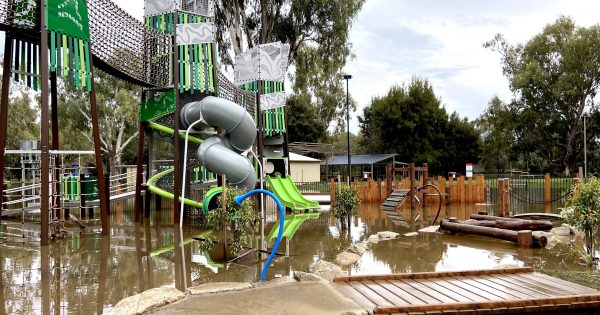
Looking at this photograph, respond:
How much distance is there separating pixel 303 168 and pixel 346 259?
1094 inches

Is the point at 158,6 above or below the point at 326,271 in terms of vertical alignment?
above

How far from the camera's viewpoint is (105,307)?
5230 mm

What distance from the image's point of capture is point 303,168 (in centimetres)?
3594

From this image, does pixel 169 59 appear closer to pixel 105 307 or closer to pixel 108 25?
pixel 108 25

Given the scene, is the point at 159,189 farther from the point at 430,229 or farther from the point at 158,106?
the point at 430,229

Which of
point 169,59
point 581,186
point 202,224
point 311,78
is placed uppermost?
point 311,78

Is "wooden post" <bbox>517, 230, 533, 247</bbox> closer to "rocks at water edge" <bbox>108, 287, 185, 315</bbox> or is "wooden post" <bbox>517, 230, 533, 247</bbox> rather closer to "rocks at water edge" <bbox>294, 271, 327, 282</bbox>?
"rocks at water edge" <bbox>294, 271, 327, 282</bbox>

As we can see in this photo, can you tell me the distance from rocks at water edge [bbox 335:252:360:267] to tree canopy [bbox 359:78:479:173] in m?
33.6

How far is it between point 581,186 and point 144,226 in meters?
10.4

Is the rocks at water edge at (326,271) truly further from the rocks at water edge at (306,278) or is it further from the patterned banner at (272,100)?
the patterned banner at (272,100)

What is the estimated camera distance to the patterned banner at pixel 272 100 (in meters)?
18.1

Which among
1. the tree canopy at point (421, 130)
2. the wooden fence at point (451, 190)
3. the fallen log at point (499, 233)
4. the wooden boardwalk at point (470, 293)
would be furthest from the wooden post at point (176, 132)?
the tree canopy at point (421, 130)

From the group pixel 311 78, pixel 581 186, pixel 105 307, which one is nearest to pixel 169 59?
pixel 105 307

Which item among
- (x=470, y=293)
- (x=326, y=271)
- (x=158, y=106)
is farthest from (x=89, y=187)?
(x=470, y=293)
